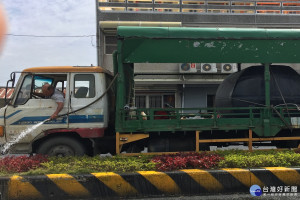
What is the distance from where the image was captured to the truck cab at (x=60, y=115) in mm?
4852

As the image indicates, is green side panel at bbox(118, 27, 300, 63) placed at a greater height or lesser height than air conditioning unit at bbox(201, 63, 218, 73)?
lesser

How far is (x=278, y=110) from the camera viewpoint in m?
5.24

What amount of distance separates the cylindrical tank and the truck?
19cm

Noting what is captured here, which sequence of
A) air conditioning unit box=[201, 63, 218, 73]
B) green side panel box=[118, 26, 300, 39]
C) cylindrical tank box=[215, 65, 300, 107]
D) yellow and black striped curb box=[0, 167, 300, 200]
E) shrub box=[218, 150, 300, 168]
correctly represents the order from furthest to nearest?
air conditioning unit box=[201, 63, 218, 73]
cylindrical tank box=[215, 65, 300, 107]
green side panel box=[118, 26, 300, 39]
shrub box=[218, 150, 300, 168]
yellow and black striped curb box=[0, 167, 300, 200]

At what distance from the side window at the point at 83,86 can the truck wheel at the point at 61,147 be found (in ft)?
3.14

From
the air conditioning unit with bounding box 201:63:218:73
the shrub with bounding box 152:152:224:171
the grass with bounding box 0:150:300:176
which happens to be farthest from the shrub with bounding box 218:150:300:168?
the air conditioning unit with bounding box 201:63:218:73

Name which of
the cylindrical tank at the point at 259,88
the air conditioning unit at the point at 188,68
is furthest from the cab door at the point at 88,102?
the air conditioning unit at the point at 188,68

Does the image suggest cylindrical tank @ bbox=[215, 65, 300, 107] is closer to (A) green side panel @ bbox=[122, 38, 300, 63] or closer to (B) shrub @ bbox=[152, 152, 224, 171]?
(A) green side panel @ bbox=[122, 38, 300, 63]

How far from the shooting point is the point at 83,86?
5094 millimetres

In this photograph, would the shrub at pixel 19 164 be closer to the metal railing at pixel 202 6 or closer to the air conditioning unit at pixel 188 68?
the air conditioning unit at pixel 188 68

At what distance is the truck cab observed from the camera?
15.9ft

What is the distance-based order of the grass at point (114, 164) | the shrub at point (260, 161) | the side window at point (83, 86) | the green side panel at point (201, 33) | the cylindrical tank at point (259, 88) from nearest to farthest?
the grass at point (114, 164)
the shrub at point (260, 161)
the green side panel at point (201, 33)
the side window at point (83, 86)
the cylindrical tank at point (259, 88)

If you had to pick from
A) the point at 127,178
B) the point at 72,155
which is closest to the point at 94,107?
the point at 72,155

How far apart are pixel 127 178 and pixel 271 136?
11.1 feet
